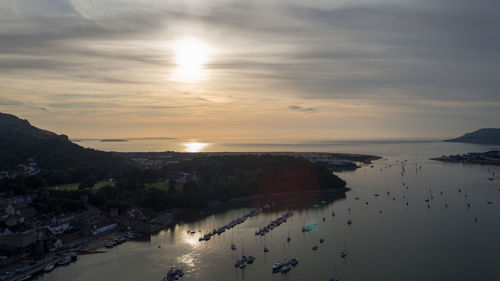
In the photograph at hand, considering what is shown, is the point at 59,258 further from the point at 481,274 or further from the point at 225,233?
the point at 481,274

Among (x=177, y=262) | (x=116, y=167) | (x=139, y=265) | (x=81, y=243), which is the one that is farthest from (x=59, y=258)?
(x=116, y=167)

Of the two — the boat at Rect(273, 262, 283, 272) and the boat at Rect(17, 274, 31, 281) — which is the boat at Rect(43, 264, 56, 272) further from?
the boat at Rect(273, 262, 283, 272)

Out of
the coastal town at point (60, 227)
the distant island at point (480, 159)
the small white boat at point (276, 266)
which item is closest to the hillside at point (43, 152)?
the coastal town at point (60, 227)

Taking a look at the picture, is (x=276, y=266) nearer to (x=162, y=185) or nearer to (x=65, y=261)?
(x=65, y=261)

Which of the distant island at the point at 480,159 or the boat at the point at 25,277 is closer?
the boat at the point at 25,277

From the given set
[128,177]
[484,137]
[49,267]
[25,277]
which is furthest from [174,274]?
[484,137]

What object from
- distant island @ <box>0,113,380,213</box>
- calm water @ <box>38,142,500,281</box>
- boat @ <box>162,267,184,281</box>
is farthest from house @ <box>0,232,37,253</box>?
boat @ <box>162,267,184,281</box>

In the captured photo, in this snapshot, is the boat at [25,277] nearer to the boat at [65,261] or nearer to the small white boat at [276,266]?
the boat at [65,261]
